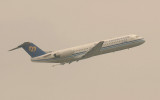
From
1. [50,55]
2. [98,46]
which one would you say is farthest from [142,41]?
[50,55]

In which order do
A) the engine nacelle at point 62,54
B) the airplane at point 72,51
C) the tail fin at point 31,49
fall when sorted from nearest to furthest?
the engine nacelle at point 62,54, the airplane at point 72,51, the tail fin at point 31,49

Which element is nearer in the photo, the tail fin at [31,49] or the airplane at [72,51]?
the airplane at [72,51]

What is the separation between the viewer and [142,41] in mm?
115688

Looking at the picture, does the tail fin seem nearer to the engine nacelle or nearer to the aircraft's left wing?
the engine nacelle

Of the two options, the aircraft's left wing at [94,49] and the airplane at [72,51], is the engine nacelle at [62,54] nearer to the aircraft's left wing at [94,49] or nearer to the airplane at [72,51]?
the airplane at [72,51]

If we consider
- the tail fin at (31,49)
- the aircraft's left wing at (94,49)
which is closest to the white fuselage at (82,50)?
the aircraft's left wing at (94,49)

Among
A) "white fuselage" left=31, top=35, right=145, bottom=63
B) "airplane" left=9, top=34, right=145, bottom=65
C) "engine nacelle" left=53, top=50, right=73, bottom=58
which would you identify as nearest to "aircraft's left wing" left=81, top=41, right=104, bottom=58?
"airplane" left=9, top=34, right=145, bottom=65

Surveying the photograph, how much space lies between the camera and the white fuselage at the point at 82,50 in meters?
105

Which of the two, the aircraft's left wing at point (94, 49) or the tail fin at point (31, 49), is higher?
the tail fin at point (31, 49)

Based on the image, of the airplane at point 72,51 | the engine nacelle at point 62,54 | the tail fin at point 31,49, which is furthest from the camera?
the tail fin at point 31,49

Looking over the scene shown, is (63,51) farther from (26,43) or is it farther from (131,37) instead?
(131,37)

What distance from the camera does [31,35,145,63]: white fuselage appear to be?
104688 millimetres

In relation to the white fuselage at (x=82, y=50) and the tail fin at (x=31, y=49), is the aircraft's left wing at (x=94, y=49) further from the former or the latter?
the tail fin at (x=31, y=49)

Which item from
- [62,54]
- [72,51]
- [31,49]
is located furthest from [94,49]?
[31,49]
